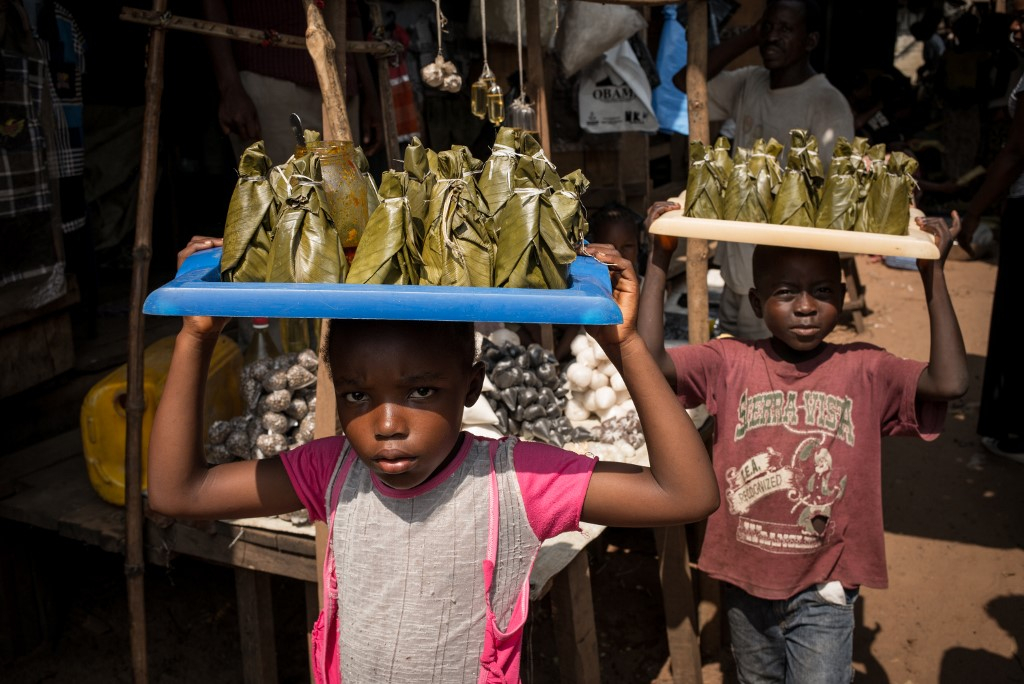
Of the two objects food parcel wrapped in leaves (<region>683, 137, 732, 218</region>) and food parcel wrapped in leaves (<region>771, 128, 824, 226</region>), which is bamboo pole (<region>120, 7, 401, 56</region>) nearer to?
food parcel wrapped in leaves (<region>683, 137, 732, 218</region>)

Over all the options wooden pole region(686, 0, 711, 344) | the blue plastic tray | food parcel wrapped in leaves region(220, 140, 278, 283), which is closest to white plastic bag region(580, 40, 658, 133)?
wooden pole region(686, 0, 711, 344)

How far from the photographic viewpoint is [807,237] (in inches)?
88.8

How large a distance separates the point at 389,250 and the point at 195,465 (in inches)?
24.3

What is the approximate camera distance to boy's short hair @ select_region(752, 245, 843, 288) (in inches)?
92.5

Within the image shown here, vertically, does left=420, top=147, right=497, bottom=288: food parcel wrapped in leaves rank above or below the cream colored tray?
above

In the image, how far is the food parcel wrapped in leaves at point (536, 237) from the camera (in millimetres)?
1423

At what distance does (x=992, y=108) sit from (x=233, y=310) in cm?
1203

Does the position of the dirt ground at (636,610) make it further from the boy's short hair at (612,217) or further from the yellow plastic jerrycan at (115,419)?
the boy's short hair at (612,217)

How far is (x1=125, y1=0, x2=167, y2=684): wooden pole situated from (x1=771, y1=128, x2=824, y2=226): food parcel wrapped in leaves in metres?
1.88

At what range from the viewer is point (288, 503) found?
171 centimetres

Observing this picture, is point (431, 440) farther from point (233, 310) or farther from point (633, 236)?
point (633, 236)

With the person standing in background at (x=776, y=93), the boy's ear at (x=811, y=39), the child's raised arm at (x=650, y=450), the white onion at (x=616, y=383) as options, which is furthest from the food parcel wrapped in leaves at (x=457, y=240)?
the boy's ear at (x=811, y=39)

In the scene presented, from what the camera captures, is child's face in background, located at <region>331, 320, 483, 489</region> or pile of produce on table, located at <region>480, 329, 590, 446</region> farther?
pile of produce on table, located at <region>480, 329, 590, 446</region>

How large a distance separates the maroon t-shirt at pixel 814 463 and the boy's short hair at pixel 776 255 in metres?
0.24
